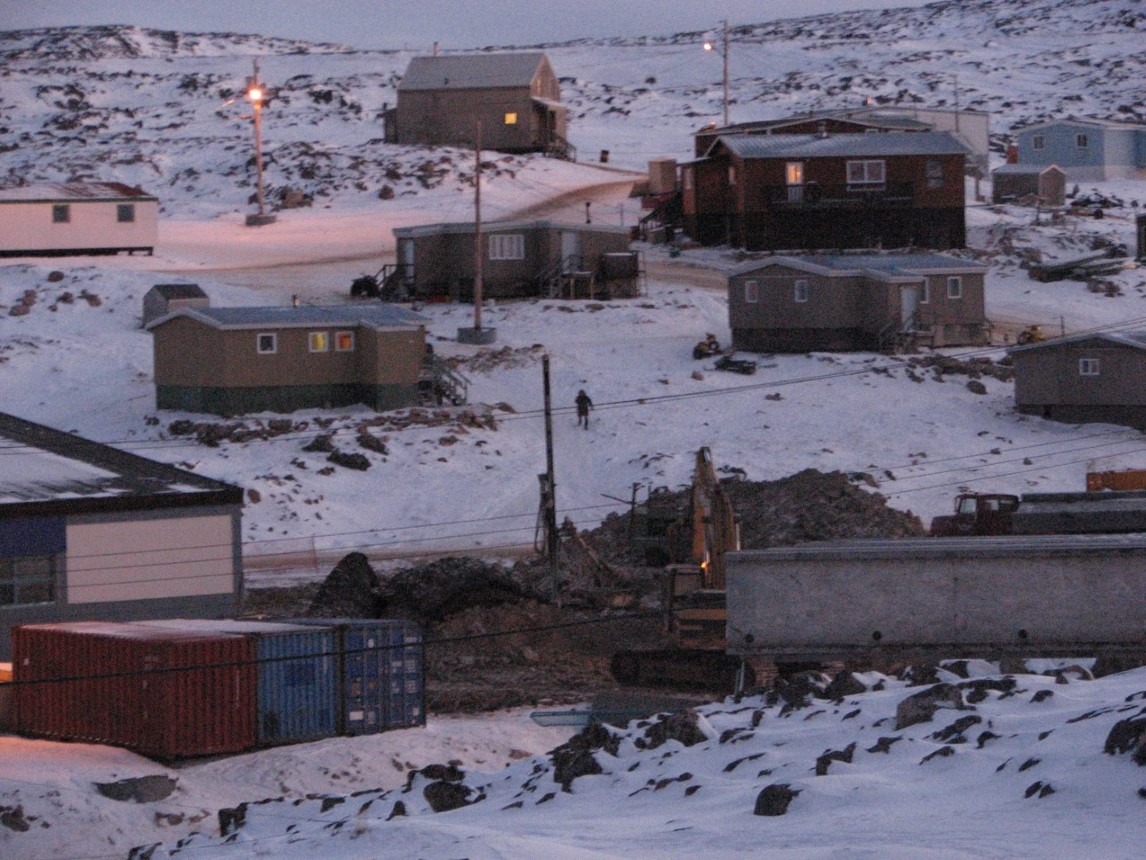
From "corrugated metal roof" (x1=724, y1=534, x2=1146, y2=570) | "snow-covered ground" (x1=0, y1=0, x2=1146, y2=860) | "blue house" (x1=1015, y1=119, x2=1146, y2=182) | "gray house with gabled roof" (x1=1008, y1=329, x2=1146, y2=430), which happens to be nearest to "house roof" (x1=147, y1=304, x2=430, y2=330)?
"snow-covered ground" (x1=0, y1=0, x2=1146, y2=860)

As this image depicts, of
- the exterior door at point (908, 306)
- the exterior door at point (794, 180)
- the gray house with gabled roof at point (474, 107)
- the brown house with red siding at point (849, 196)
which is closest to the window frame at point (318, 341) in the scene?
the exterior door at point (908, 306)

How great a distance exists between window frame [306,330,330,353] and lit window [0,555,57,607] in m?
19.9

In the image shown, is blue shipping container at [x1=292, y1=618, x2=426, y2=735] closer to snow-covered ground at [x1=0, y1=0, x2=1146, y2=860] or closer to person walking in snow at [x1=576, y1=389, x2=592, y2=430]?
snow-covered ground at [x1=0, y1=0, x2=1146, y2=860]

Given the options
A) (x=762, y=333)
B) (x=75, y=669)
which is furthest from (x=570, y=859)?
(x=762, y=333)

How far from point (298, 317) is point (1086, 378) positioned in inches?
909

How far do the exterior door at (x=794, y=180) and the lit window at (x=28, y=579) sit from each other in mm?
43857

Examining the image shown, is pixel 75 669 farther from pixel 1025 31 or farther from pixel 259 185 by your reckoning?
pixel 1025 31

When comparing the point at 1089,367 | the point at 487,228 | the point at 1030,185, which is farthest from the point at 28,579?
the point at 1030,185

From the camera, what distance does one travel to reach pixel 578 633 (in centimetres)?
3456

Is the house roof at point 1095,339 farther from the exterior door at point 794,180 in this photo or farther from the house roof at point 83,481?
the house roof at point 83,481

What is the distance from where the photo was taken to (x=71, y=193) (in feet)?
223

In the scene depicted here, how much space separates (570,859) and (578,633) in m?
22.0

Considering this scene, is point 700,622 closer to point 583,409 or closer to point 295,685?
point 295,685

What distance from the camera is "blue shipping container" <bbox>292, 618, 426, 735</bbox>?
1043 inches
